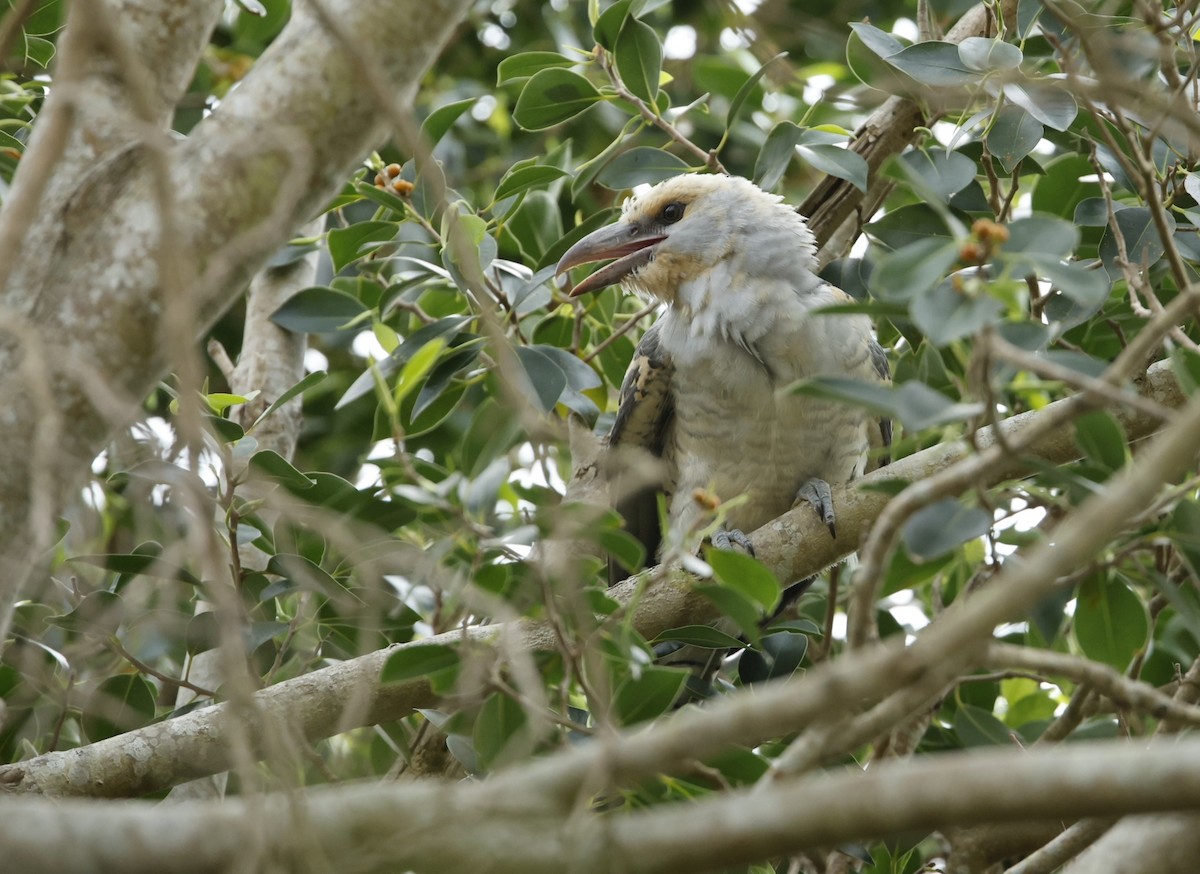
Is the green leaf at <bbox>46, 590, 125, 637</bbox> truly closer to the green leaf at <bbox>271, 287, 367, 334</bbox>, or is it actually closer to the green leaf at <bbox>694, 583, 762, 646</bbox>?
the green leaf at <bbox>271, 287, 367, 334</bbox>

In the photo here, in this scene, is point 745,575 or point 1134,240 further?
point 1134,240

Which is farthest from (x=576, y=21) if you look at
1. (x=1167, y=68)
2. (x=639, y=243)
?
(x=1167, y=68)

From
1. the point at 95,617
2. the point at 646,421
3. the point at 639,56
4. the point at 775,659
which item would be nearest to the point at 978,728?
the point at 775,659

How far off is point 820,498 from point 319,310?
1549 millimetres

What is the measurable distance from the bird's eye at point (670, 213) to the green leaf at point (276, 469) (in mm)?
1673

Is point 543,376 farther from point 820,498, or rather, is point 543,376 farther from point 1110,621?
point 1110,621

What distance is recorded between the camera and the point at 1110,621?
2320mm

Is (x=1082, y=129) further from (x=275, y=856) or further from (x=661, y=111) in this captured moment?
(x=275, y=856)

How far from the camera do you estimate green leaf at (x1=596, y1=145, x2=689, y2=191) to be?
3.57 metres

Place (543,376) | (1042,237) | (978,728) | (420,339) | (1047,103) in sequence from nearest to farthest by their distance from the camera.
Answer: (1042,237) → (1047,103) → (543,376) → (420,339) → (978,728)

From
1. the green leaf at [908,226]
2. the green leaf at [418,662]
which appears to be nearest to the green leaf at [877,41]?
the green leaf at [908,226]

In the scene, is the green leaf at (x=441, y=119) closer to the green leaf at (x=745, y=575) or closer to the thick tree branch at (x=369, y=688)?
the thick tree branch at (x=369, y=688)

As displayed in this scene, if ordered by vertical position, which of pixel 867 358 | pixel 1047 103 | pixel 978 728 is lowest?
pixel 978 728

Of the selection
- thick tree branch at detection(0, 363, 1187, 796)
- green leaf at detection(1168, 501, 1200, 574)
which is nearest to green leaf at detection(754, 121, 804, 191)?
thick tree branch at detection(0, 363, 1187, 796)
